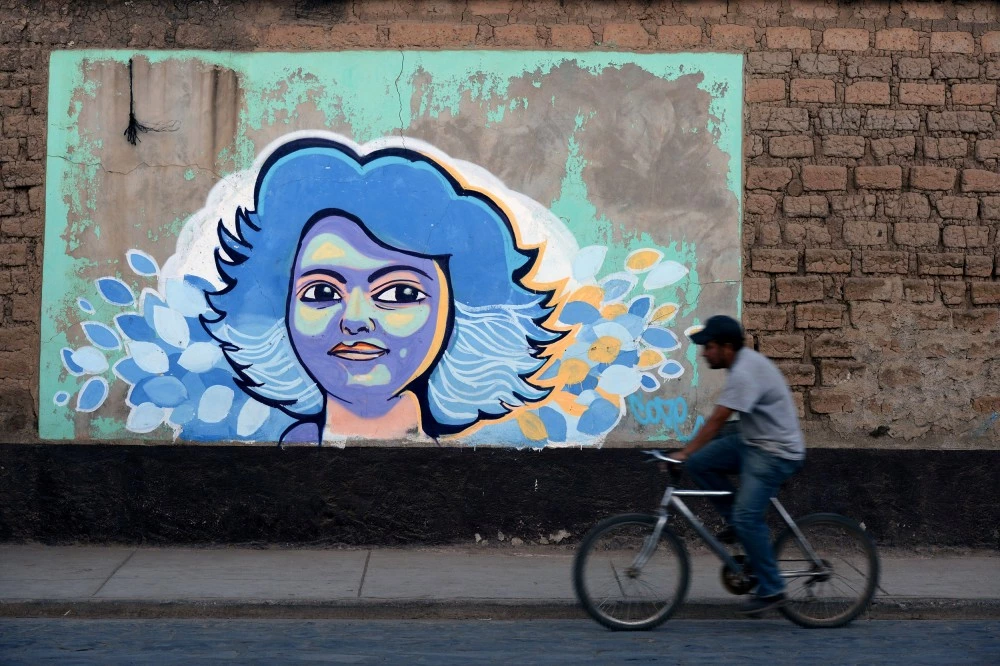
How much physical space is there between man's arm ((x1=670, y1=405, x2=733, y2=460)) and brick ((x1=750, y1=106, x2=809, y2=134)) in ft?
10.6

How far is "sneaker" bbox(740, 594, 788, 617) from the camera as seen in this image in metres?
6.32

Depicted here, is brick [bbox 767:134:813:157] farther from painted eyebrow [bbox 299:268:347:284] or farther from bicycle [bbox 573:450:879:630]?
painted eyebrow [bbox 299:268:347:284]

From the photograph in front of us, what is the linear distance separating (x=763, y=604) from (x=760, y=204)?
3.43m

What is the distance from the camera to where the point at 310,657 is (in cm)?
583

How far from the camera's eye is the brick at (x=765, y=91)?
28.3 ft

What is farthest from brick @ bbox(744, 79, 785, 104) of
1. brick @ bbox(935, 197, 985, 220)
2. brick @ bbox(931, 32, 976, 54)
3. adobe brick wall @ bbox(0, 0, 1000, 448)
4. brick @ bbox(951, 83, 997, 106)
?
brick @ bbox(935, 197, 985, 220)

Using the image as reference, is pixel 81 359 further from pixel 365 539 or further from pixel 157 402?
pixel 365 539

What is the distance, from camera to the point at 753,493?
20.4 feet

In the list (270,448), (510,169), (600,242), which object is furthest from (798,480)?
(270,448)

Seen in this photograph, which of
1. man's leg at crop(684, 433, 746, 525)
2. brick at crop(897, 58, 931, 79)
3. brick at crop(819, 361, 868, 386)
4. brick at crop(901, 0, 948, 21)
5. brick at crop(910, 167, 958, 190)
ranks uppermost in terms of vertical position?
brick at crop(901, 0, 948, 21)

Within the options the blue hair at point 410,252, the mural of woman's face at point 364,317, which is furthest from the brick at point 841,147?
the mural of woman's face at point 364,317

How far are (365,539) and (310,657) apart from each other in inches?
105

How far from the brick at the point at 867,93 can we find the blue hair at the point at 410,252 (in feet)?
8.92

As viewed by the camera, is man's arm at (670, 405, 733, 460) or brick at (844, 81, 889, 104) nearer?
man's arm at (670, 405, 733, 460)
